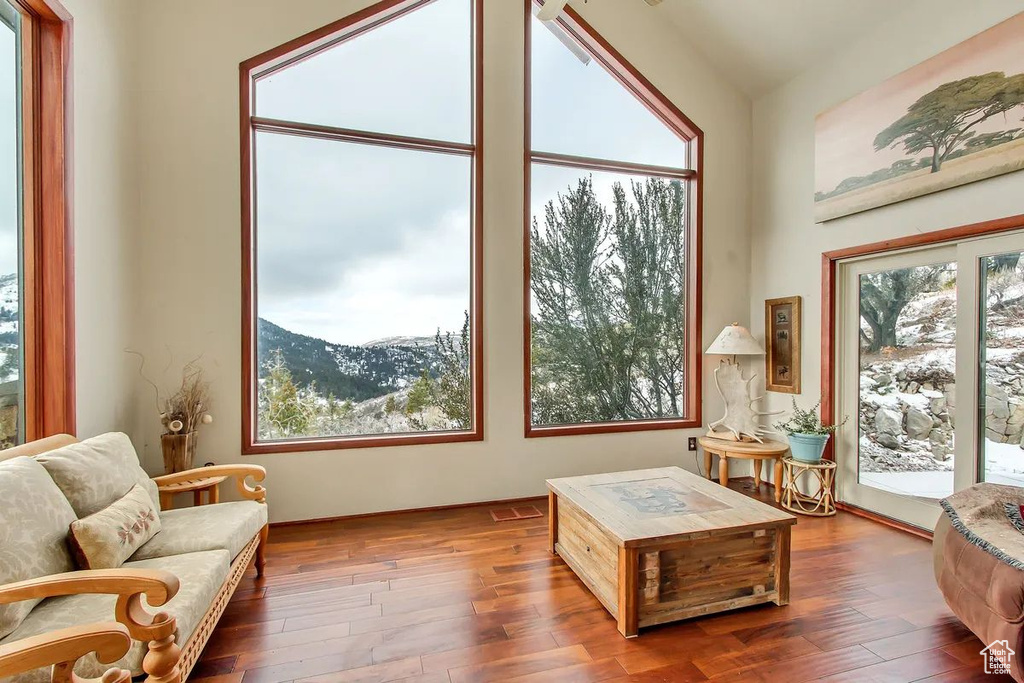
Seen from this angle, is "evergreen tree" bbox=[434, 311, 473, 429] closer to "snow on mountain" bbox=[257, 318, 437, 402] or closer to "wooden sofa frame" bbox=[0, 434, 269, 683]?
"snow on mountain" bbox=[257, 318, 437, 402]

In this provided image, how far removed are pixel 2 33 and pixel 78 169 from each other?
0.60m

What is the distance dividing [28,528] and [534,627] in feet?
6.08

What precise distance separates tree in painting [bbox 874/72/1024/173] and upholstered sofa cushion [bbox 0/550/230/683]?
4.38 meters

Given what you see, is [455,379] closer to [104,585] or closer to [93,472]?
[93,472]

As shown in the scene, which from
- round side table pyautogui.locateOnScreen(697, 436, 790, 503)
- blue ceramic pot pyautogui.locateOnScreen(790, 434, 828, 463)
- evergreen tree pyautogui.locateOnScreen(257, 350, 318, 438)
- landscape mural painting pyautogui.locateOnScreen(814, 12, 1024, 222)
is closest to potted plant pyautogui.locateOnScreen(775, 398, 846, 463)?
blue ceramic pot pyautogui.locateOnScreen(790, 434, 828, 463)

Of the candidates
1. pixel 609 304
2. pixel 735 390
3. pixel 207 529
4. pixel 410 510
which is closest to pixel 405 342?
pixel 410 510

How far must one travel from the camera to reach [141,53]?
3160 millimetres

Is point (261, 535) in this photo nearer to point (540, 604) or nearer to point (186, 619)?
point (186, 619)

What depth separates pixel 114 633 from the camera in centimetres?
119

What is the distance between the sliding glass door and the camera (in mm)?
2738

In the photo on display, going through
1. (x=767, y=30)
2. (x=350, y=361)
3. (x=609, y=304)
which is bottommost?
(x=350, y=361)

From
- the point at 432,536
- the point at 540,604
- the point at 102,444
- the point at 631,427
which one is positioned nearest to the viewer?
the point at 102,444

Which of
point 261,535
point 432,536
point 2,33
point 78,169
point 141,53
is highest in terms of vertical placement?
point 141,53

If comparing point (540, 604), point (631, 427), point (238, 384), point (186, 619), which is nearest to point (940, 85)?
point (631, 427)
